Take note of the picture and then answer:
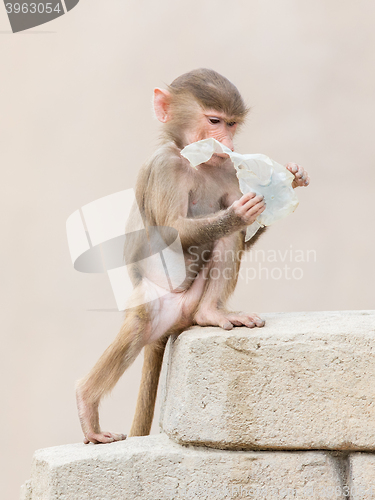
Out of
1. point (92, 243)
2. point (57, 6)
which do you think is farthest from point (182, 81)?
point (57, 6)

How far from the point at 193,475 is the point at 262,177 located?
132 cm

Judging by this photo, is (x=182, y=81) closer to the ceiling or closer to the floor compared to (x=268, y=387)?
closer to the ceiling

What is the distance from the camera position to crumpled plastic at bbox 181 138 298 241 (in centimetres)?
285

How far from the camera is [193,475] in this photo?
104 inches

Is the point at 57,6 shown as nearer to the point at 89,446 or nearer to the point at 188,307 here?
the point at 188,307

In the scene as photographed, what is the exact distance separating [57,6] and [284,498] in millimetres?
5074

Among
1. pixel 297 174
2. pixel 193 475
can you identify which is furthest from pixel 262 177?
pixel 193 475

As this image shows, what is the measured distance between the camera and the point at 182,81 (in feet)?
10.5

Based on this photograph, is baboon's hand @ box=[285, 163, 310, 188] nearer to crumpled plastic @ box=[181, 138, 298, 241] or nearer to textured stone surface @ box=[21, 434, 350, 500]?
crumpled plastic @ box=[181, 138, 298, 241]

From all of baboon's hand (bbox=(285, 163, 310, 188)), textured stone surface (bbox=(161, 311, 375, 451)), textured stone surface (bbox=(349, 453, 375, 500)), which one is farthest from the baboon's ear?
textured stone surface (bbox=(349, 453, 375, 500))

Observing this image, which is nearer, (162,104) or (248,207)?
(248,207)

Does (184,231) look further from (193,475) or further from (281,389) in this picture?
(193,475)

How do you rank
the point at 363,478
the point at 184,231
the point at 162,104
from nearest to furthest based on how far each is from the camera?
the point at 363,478, the point at 184,231, the point at 162,104

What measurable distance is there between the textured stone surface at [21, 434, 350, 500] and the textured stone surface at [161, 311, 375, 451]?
6 cm
